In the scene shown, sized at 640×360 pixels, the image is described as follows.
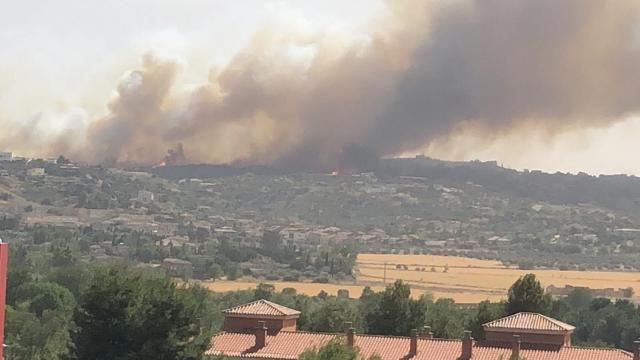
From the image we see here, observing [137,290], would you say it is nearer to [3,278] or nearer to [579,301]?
[3,278]

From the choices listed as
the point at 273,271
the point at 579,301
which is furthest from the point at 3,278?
the point at 273,271

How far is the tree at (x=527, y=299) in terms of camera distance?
67500 mm

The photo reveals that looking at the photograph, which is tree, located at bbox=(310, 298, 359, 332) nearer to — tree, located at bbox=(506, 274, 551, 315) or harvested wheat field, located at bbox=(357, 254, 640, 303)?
tree, located at bbox=(506, 274, 551, 315)

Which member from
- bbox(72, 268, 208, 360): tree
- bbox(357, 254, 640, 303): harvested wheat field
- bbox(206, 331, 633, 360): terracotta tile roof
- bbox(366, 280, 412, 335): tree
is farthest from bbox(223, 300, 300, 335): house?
bbox(357, 254, 640, 303): harvested wheat field

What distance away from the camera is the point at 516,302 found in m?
68.0

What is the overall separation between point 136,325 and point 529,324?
19.1 m

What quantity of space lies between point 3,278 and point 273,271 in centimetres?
14624

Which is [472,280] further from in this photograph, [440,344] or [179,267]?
[440,344]

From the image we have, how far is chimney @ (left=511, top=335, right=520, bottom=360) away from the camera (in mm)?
51547

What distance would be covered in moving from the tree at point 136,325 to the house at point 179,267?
10888cm

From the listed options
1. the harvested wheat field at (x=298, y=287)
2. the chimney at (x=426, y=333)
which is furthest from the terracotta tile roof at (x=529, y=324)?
the harvested wheat field at (x=298, y=287)

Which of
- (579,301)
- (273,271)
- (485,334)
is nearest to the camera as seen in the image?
(485,334)

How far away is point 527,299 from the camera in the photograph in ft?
222

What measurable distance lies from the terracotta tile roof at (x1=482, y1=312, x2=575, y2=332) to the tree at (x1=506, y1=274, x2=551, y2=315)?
7.97 meters
